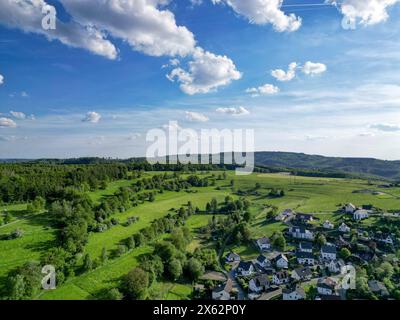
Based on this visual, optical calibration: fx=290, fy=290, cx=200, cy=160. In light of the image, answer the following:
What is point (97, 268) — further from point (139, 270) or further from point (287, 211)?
point (287, 211)

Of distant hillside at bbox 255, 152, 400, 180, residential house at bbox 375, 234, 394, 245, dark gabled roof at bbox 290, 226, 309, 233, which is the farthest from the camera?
distant hillside at bbox 255, 152, 400, 180

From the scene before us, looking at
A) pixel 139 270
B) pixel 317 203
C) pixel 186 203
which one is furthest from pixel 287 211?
pixel 139 270

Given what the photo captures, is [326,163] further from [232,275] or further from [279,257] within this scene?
[232,275]

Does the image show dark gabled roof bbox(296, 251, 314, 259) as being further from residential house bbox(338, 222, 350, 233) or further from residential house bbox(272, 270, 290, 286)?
residential house bbox(338, 222, 350, 233)

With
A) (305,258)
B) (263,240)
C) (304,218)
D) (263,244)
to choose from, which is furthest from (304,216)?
(305,258)

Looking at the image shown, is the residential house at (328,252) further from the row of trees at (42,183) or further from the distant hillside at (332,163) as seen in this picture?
the distant hillside at (332,163)

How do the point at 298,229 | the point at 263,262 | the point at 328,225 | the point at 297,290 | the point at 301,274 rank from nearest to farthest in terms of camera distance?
the point at 297,290 → the point at 301,274 → the point at 263,262 → the point at 298,229 → the point at 328,225

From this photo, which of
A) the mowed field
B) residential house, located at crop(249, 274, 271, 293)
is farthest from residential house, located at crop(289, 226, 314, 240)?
residential house, located at crop(249, 274, 271, 293)

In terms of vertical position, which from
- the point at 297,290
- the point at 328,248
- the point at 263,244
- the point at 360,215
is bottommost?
the point at 263,244
